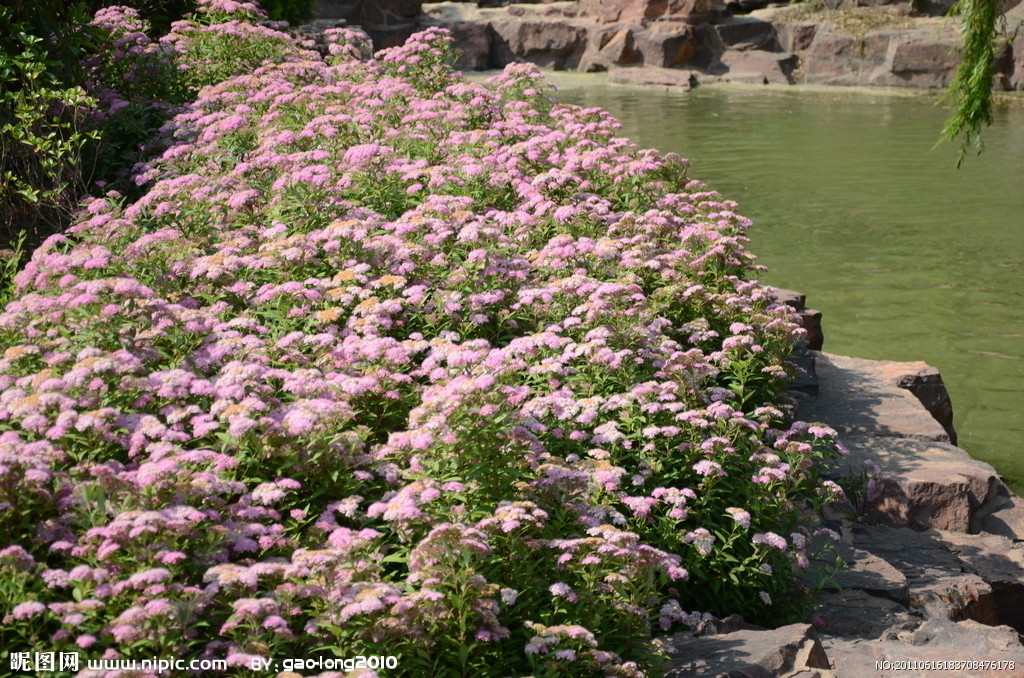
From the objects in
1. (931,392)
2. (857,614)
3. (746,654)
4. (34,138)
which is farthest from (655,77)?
(746,654)

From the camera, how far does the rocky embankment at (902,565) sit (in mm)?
4496

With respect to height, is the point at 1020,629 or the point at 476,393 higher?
the point at 476,393

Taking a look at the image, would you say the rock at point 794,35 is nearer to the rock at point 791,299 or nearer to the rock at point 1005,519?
the rock at point 791,299

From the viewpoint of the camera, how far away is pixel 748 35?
32938 millimetres

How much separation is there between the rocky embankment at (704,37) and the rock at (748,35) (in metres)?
0.03

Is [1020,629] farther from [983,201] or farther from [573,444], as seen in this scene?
[983,201]

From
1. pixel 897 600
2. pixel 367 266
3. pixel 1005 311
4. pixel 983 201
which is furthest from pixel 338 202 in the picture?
pixel 983 201

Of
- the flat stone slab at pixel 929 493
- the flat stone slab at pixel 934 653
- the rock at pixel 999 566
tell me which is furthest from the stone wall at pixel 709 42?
the flat stone slab at pixel 934 653

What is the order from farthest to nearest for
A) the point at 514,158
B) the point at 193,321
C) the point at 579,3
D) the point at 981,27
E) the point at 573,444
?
the point at 579,3, the point at 981,27, the point at 514,158, the point at 193,321, the point at 573,444

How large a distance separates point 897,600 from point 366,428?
293cm

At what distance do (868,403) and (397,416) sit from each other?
13.7 ft

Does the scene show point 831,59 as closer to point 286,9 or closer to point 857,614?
point 286,9

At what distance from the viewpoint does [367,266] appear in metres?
5.80

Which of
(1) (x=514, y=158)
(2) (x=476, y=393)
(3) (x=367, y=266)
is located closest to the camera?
(2) (x=476, y=393)
